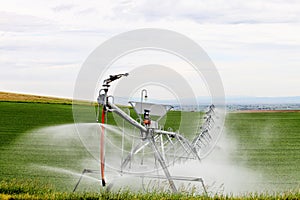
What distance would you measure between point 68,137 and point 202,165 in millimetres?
6811

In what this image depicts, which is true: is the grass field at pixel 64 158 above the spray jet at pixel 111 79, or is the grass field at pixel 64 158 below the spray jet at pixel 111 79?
below

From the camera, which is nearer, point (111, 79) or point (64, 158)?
point (111, 79)

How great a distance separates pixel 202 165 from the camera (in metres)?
10.6

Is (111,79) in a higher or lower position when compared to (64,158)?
higher

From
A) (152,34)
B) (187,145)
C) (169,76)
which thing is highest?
(152,34)

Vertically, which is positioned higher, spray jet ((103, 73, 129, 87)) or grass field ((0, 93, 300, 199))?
spray jet ((103, 73, 129, 87))

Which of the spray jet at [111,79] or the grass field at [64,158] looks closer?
the spray jet at [111,79]

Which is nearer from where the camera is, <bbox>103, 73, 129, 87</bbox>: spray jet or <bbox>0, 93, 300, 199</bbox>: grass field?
<bbox>103, 73, 129, 87</bbox>: spray jet

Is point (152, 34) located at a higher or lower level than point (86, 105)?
higher

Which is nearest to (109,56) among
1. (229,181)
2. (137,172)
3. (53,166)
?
(137,172)

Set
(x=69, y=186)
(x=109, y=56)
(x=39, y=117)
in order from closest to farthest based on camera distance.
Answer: (x=109, y=56) → (x=69, y=186) → (x=39, y=117)

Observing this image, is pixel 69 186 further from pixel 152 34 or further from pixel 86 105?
pixel 152 34

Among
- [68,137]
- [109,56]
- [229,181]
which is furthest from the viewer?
[68,137]

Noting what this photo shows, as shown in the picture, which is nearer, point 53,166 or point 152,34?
point 152,34
